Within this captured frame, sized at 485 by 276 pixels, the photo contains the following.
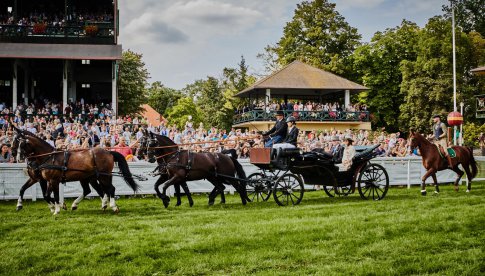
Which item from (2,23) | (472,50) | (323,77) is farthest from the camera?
(472,50)

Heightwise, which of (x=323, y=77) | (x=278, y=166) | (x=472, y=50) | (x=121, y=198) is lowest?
(x=121, y=198)

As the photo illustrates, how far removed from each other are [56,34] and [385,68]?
32.4 m

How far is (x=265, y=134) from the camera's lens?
1351 centimetres

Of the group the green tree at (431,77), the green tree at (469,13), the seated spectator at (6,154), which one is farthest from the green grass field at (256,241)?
the green tree at (469,13)

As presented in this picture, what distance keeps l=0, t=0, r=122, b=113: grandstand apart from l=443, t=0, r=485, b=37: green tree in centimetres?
4117

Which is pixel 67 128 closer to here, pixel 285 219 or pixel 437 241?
pixel 285 219

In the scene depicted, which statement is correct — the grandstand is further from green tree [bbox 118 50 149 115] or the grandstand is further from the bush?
the bush

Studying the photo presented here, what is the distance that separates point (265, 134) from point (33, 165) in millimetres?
5592

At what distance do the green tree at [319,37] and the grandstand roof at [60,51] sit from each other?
975 inches

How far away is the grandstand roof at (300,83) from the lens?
45875 mm

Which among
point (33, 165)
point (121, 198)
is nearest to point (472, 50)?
point (121, 198)

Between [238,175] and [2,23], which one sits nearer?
[238,175]

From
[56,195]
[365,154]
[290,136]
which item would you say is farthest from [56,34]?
[365,154]

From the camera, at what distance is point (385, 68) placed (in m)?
54.2
